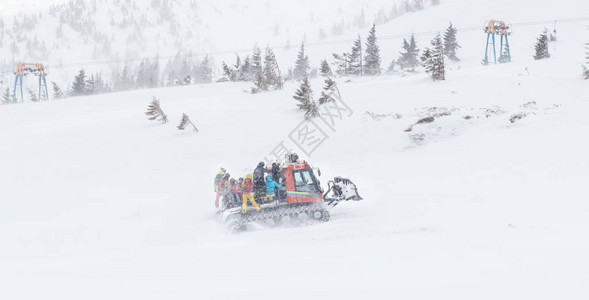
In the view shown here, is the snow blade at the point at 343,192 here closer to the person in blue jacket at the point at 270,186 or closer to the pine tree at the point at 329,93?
the person in blue jacket at the point at 270,186

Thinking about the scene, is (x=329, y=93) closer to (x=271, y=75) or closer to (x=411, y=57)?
(x=271, y=75)

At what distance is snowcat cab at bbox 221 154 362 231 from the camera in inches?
470

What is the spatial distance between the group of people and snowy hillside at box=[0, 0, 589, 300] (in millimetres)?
957

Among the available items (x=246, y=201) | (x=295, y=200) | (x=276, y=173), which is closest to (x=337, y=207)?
(x=295, y=200)

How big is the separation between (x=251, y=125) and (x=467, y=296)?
2042 centimetres

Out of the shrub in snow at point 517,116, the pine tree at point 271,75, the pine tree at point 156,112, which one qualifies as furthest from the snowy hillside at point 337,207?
the pine tree at point 271,75

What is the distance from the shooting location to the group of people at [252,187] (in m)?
11.9

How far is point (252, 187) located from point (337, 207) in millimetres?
3411

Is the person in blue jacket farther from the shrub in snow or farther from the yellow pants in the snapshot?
the shrub in snow

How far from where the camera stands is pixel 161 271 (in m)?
4.79

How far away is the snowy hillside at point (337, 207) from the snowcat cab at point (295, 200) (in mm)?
502

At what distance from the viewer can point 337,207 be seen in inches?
527

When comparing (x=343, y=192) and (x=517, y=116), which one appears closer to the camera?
(x=343, y=192)

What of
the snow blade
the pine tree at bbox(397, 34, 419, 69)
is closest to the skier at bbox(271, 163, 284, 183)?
the snow blade
